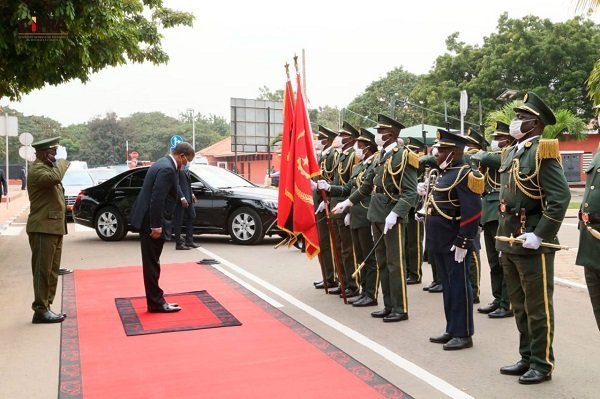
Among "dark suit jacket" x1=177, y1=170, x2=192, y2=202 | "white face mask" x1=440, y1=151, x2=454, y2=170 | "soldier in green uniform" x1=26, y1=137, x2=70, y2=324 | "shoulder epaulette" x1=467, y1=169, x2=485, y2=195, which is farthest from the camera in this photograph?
"dark suit jacket" x1=177, y1=170, x2=192, y2=202

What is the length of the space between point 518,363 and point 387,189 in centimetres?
252

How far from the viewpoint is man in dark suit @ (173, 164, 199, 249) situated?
13055 millimetres

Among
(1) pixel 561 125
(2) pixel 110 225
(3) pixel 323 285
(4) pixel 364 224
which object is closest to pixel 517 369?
(4) pixel 364 224

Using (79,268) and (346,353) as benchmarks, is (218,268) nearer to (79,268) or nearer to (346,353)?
(79,268)

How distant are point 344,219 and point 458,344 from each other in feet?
9.14

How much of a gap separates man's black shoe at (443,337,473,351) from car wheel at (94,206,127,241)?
33.6 ft

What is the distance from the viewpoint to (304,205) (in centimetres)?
817

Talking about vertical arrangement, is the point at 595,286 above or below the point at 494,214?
below

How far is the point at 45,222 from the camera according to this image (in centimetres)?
729

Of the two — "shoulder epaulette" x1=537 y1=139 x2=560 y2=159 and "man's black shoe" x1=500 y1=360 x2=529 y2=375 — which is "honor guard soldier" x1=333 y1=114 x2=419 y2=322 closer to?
"man's black shoe" x1=500 y1=360 x2=529 y2=375

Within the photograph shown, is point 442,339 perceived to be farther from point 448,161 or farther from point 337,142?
point 337,142

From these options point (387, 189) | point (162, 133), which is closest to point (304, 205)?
point (387, 189)

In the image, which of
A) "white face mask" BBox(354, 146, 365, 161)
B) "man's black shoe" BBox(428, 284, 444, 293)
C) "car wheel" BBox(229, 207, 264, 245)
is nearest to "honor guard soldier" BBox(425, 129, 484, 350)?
"white face mask" BBox(354, 146, 365, 161)

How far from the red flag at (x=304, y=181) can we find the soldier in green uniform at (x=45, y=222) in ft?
8.72
